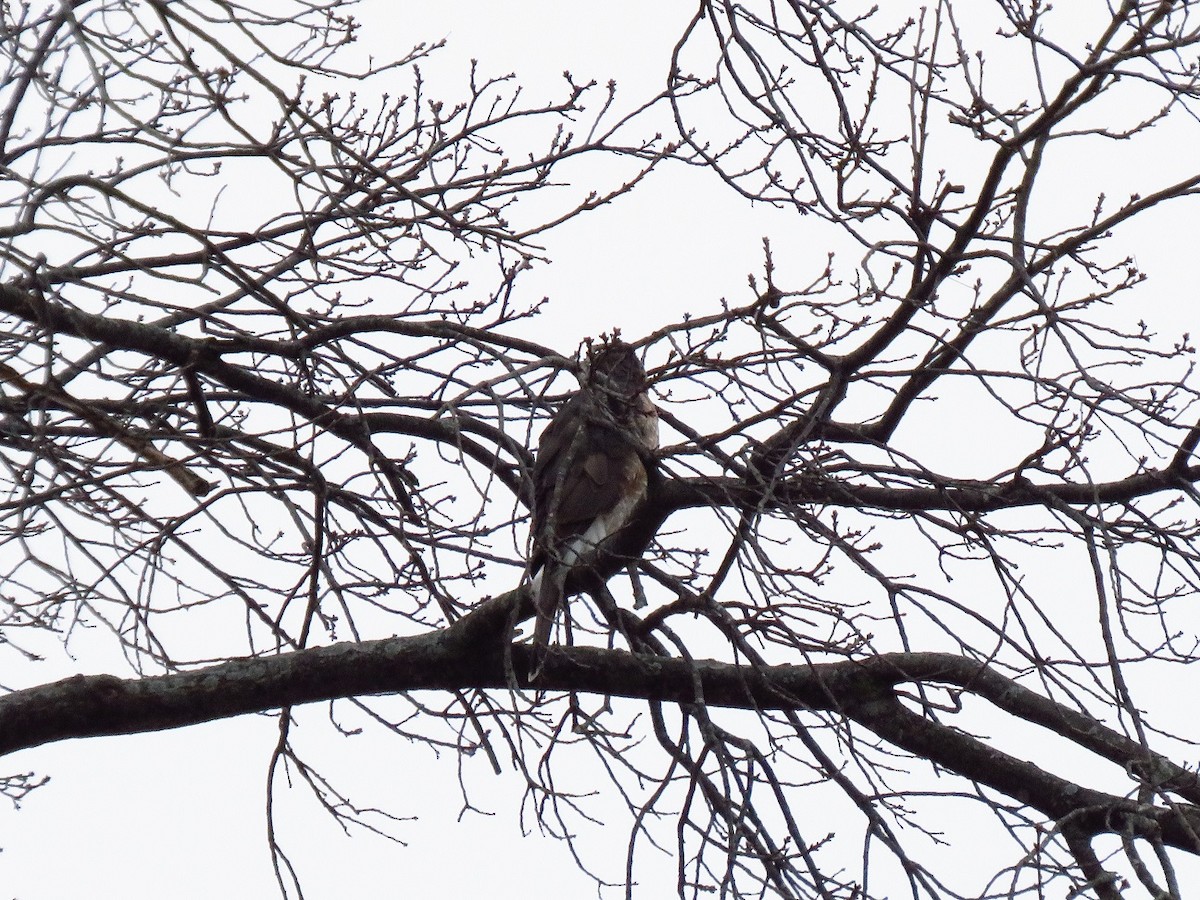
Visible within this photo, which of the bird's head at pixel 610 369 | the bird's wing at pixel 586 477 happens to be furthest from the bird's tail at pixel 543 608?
the bird's wing at pixel 586 477

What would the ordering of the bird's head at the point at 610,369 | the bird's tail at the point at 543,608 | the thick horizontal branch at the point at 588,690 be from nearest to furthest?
1. the bird's head at the point at 610,369
2. the thick horizontal branch at the point at 588,690
3. the bird's tail at the point at 543,608

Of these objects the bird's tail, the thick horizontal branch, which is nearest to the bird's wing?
the bird's tail

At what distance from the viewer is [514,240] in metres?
4.90

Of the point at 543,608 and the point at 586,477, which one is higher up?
the point at 586,477

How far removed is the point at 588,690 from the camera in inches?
162

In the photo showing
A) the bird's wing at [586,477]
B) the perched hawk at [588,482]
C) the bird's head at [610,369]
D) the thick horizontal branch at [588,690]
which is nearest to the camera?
the bird's head at [610,369]

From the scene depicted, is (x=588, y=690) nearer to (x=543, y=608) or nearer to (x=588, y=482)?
(x=543, y=608)

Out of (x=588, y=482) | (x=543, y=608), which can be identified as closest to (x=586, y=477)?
(x=588, y=482)

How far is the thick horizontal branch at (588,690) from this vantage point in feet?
12.0

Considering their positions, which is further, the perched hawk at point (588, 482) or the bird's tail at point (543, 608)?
the perched hawk at point (588, 482)

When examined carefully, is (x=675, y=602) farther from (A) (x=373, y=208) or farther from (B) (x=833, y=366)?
(A) (x=373, y=208)

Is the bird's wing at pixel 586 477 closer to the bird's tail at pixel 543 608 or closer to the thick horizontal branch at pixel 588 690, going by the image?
the bird's tail at pixel 543 608

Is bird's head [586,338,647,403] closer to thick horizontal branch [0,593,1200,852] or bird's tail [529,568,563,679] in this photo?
bird's tail [529,568,563,679]

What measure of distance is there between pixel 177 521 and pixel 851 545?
2.14m
